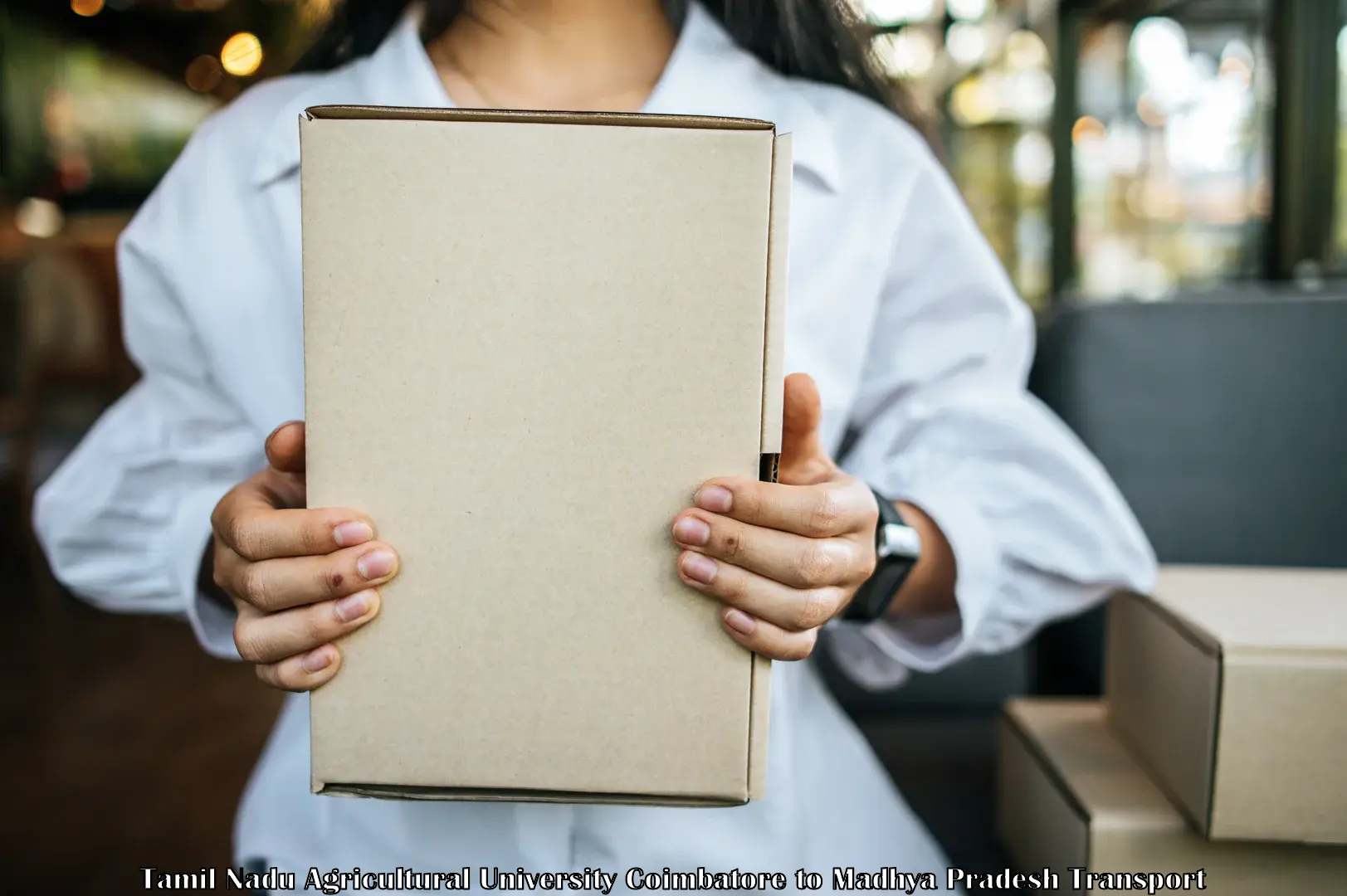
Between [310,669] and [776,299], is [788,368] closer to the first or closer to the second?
[776,299]

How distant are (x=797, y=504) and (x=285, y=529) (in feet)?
0.74

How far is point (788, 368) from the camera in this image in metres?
0.63

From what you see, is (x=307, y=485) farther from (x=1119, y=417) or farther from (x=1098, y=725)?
(x=1119, y=417)

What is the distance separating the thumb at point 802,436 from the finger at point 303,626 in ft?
0.66

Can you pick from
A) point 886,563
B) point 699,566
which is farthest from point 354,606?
point 886,563

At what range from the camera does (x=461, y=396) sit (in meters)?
0.40

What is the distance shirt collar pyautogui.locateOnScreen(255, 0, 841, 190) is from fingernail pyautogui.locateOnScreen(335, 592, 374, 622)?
33cm

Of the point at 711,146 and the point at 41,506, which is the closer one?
the point at 711,146

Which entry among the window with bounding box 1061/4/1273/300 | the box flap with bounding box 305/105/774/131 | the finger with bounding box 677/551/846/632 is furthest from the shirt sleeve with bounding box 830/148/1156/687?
the window with bounding box 1061/4/1273/300

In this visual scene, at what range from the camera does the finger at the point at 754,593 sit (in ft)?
1.31

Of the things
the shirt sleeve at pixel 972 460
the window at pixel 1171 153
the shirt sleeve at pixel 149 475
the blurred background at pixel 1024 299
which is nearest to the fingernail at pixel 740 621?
the shirt sleeve at pixel 972 460

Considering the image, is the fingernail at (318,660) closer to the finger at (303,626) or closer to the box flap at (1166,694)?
the finger at (303,626)

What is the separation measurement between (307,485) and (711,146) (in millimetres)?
217

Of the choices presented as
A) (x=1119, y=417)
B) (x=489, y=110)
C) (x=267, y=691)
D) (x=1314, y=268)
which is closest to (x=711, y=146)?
(x=489, y=110)
